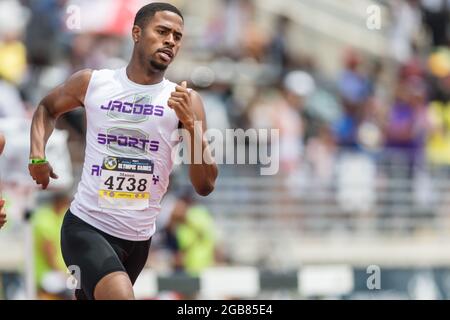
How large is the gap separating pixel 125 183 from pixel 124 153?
21 centimetres

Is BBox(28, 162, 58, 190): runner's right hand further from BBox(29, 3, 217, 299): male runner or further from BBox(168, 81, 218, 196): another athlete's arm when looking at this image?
BBox(168, 81, 218, 196): another athlete's arm

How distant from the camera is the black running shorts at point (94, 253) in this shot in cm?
820

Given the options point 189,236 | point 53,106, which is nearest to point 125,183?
point 53,106

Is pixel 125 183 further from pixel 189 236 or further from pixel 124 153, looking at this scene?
pixel 189 236

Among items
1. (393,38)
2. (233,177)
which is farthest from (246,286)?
(393,38)

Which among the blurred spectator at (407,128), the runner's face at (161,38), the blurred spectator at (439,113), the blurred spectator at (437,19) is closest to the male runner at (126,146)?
the runner's face at (161,38)

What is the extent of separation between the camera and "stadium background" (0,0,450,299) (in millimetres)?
14289

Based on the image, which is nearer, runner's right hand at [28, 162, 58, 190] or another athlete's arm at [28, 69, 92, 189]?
runner's right hand at [28, 162, 58, 190]

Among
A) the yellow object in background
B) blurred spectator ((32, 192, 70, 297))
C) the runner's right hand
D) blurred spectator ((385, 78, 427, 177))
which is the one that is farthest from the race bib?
blurred spectator ((385, 78, 427, 177))

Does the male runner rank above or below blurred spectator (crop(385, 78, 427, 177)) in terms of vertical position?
below

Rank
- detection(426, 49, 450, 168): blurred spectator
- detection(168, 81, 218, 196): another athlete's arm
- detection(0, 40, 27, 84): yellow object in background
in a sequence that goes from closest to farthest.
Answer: detection(168, 81, 218, 196): another athlete's arm
detection(0, 40, 27, 84): yellow object in background
detection(426, 49, 450, 168): blurred spectator

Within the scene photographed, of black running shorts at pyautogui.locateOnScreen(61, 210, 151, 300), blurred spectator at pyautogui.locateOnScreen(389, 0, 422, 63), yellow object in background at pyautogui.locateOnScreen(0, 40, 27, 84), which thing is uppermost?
blurred spectator at pyautogui.locateOnScreen(389, 0, 422, 63)

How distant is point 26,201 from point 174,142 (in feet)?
10.0
